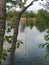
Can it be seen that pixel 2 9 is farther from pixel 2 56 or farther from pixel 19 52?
pixel 19 52

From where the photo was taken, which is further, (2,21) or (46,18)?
(46,18)

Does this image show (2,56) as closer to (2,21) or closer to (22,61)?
(2,21)

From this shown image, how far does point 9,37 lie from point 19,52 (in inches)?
429

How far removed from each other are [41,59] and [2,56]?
402 inches

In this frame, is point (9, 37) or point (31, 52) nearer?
point (9, 37)

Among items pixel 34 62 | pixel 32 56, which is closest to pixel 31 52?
pixel 32 56

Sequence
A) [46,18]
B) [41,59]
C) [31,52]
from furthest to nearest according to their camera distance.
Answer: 1. [31,52]
2. [41,59]
3. [46,18]

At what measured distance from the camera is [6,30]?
1.86m

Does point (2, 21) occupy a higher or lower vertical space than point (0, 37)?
higher

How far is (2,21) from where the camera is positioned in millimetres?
1774

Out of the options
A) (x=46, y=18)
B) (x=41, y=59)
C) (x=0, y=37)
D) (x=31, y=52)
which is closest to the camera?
(x=0, y=37)

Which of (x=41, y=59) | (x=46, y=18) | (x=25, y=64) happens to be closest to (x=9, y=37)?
(x=46, y=18)

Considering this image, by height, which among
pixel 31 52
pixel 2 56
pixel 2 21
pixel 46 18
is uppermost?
pixel 2 21

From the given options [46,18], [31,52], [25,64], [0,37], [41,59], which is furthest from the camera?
[31,52]
